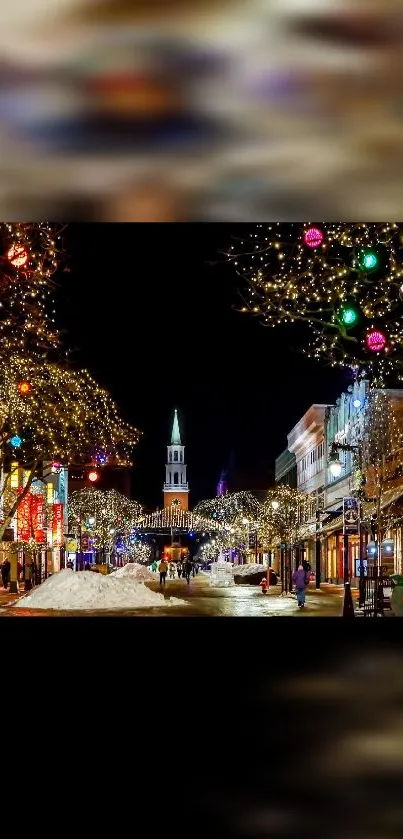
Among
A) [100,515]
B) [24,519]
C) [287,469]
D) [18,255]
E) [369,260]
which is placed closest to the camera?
[369,260]

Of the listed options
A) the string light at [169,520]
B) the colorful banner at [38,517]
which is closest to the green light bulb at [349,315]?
the colorful banner at [38,517]

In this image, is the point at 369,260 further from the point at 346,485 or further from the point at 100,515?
the point at 100,515

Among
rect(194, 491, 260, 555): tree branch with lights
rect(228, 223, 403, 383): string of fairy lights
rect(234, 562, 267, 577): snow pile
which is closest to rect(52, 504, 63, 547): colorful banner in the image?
rect(234, 562, 267, 577): snow pile

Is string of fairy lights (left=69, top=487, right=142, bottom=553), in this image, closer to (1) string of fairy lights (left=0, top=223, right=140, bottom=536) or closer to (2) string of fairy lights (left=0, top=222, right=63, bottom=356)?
(1) string of fairy lights (left=0, top=223, right=140, bottom=536)

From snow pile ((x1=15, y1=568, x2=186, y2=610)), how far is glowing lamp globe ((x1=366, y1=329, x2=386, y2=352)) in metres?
17.8

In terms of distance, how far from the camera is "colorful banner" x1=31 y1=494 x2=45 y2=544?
5038 cm

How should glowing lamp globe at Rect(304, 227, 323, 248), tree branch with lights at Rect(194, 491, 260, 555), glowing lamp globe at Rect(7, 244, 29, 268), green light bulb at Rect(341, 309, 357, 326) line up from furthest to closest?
tree branch with lights at Rect(194, 491, 260, 555), glowing lamp globe at Rect(7, 244, 29, 268), green light bulb at Rect(341, 309, 357, 326), glowing lamp globe at Rect(304, 227, 323, 248)

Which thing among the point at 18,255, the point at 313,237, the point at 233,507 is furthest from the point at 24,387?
the point at 233,507

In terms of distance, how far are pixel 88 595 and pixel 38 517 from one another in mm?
23332

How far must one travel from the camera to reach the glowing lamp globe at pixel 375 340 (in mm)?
12078
